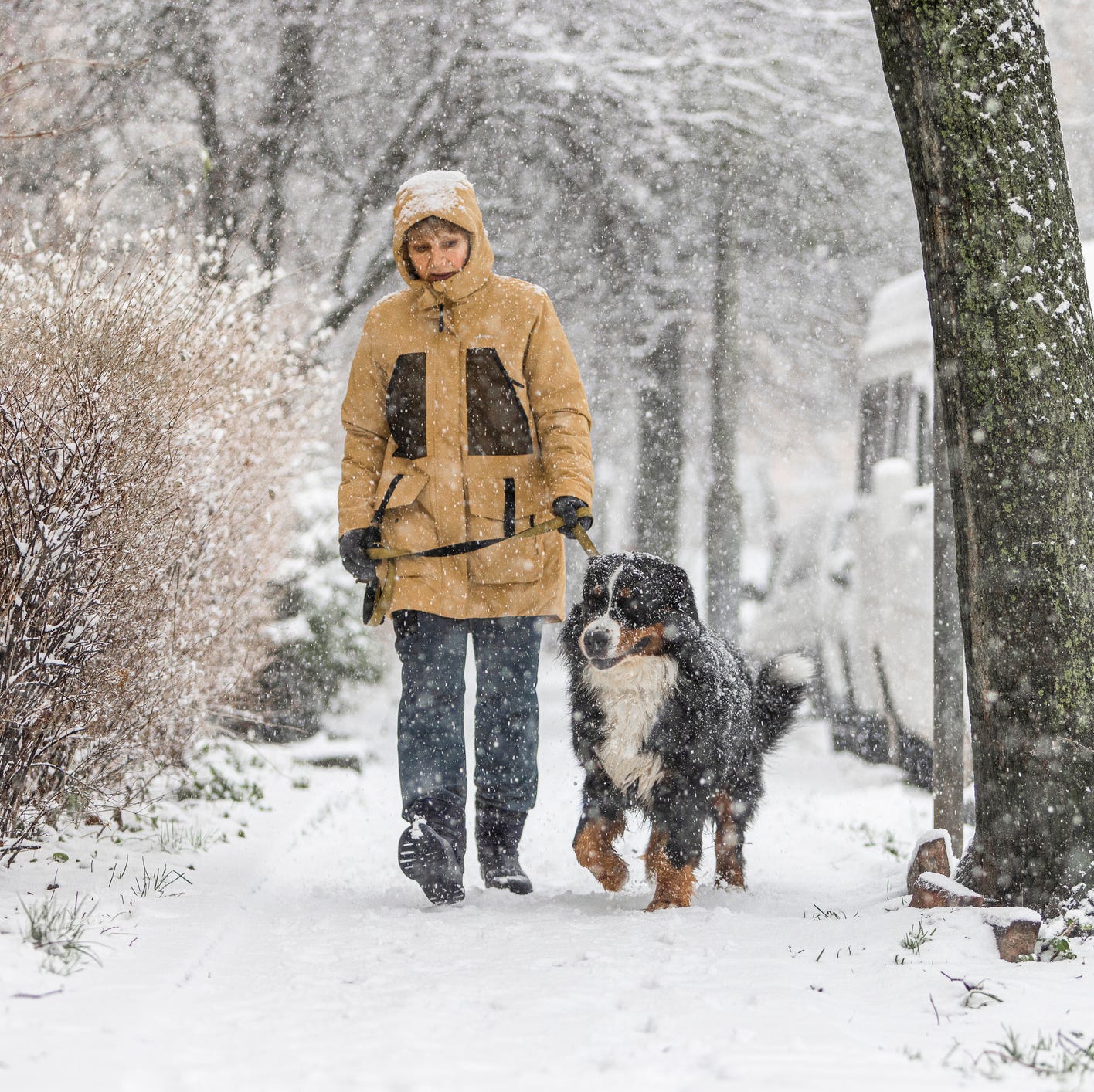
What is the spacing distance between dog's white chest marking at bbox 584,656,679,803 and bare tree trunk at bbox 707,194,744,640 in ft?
24.6

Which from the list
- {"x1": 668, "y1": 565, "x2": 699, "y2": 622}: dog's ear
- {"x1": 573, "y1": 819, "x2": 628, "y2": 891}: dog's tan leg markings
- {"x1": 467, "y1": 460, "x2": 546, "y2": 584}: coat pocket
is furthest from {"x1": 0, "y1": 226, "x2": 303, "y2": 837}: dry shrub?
{"x1": 668, "y1": 565, "x2": 699, "y2": 622}: dog's ear

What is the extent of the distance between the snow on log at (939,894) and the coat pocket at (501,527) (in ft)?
4.94

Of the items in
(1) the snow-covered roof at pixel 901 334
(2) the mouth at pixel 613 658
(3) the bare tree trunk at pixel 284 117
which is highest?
(3) the bare tree trunk at pixel 284 117

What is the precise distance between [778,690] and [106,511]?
2.71 meters

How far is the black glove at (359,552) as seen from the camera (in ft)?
12.3

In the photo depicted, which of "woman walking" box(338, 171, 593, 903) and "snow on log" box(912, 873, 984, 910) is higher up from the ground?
"woman walking" box(338, 171, 593, 903)

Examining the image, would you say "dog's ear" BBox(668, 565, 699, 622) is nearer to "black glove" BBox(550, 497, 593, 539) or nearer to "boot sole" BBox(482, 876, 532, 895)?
"black glove" BBox(550, 497, 593, 539)

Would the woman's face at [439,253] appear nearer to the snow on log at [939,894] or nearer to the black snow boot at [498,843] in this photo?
the black snow boot at [498,843]

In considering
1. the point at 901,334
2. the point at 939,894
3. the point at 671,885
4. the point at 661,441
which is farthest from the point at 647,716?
the point at 661,441

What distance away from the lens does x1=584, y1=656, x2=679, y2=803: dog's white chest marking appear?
3.77 meters

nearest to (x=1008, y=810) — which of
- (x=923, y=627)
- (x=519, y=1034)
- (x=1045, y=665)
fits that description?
(x=1045, y=665)

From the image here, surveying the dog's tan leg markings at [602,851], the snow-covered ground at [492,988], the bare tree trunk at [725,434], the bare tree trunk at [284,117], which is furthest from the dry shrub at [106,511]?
the bare tree trunk at [725,434]

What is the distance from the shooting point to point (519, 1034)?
2.19m

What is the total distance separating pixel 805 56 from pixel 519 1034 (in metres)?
10.1
